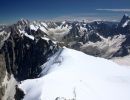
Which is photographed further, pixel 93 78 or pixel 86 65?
pixel 86 65

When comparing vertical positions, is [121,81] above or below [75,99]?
below

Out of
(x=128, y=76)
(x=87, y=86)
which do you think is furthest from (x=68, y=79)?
(x=128, y=76)

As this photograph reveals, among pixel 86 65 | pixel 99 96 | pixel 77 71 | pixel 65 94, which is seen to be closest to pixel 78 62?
pixel 86 65

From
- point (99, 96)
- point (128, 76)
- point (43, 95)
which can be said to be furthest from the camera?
point (128, 76)

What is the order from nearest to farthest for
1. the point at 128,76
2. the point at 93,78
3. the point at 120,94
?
the point at 120,94, the point at 93,78, the point at 128,76

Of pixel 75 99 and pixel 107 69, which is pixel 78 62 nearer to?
pixel 107 69

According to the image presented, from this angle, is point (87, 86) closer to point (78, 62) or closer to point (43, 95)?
point (43, 95)
